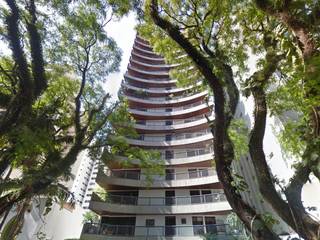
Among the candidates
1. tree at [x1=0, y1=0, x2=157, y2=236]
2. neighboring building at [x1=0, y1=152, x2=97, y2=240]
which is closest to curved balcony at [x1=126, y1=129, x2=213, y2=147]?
neighboring building at [x1=0, y1=152, x2=97, y2=240]

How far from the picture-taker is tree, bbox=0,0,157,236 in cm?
630

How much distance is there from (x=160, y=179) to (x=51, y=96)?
1161cm

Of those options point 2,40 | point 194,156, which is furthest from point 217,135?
point 194,156

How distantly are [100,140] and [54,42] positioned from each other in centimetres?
550

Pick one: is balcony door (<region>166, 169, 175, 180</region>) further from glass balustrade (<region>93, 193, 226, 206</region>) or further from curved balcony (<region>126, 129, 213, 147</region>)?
curved balcony (<region>126, 129, 213, 147</region>)

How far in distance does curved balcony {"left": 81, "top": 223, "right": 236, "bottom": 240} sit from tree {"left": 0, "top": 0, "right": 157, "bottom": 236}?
5.32 metres

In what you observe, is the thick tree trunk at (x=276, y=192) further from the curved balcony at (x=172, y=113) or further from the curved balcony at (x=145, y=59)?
the curved balcony at (x=145, y=59)

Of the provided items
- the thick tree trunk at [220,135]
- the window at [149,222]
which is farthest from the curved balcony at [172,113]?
the thick tree trunk at [220,135]

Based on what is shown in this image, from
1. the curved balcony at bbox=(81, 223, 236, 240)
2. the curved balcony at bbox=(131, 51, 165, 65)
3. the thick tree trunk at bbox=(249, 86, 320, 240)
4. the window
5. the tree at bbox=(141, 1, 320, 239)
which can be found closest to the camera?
the thick tree trunk at bbox=(249, 86, 320, 240)

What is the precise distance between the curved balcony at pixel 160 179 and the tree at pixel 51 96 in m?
4.19

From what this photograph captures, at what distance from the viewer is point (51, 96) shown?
11.4 m

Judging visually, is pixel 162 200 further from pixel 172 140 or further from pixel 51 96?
pixel 51 96

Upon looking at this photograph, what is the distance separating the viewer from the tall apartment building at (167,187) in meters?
14.8

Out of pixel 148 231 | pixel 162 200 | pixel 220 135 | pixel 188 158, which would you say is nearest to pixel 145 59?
pixel 188 158
